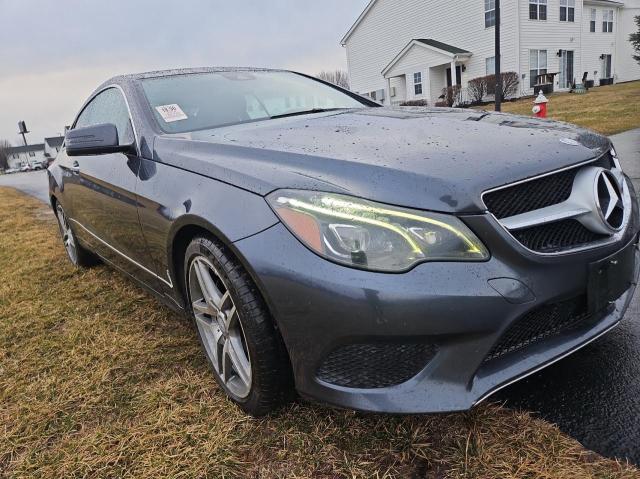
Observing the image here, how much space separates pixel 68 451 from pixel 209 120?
5.52ft

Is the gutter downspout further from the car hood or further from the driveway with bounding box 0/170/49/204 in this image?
the car hood

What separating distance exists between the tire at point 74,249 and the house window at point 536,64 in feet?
85.4

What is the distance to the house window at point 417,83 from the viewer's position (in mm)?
28889

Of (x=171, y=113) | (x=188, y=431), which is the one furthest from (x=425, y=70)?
(x=188, y=431)

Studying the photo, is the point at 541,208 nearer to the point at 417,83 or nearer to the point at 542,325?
the point at 542,325

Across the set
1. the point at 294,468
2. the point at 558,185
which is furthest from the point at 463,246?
the point at 294,468

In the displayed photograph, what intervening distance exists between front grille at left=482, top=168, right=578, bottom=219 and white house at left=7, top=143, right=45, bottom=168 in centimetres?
10300

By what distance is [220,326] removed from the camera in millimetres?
2070

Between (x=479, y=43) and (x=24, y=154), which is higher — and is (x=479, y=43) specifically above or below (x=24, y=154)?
above

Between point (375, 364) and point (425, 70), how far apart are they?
94.9 ft

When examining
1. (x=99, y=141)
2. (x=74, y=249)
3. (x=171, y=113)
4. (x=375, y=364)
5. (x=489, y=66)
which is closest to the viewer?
(x=375, y=364)

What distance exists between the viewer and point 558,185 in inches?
67.6

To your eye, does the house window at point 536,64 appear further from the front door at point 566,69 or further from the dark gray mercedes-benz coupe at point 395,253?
the dark gray mercedes-benz coupe at point 395,253

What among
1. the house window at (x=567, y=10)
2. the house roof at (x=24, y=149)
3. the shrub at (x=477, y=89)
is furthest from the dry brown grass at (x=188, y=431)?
the house roof at (x=24, y=149)
